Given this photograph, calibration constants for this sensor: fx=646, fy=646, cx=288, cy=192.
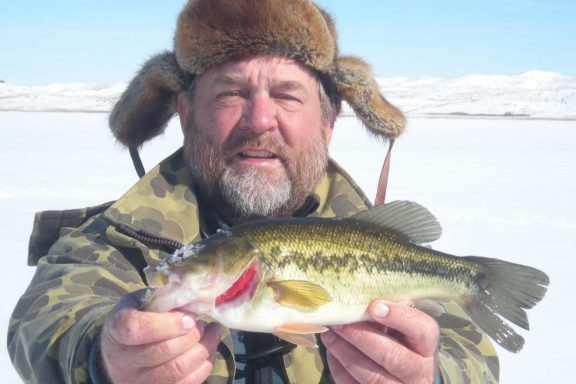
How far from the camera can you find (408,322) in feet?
5.65

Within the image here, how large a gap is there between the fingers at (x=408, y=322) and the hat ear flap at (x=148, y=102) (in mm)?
1672

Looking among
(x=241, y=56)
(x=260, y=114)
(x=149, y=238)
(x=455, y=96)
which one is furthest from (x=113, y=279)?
(x=455, y=96)

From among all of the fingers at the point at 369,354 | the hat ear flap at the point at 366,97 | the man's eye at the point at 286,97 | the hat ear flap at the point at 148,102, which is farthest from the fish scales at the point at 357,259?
the hat ear flap at the point at 148,102

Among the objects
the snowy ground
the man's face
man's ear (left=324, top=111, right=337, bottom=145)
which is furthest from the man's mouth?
the snowy ground

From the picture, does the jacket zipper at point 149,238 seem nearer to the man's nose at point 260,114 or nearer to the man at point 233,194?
the man at point 233,194

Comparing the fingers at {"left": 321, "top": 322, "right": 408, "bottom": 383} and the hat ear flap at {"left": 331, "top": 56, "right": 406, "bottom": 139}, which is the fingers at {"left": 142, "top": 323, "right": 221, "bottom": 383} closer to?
the fingers at {"left": 321, "top": 322, "right": 408, "bottom": 383}

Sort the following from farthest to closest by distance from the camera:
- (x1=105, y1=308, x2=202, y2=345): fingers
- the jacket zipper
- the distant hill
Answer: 1. the distant hill
2. the jacket zipper
3. (x1=105, y1=308, x2=202, y2=345): fingers

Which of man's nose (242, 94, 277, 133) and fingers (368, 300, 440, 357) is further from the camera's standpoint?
man's nose (242, 94, 277, 133)

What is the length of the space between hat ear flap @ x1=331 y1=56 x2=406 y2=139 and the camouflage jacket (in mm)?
415

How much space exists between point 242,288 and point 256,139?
3.63 ft

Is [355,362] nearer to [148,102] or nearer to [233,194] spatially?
[233,194]

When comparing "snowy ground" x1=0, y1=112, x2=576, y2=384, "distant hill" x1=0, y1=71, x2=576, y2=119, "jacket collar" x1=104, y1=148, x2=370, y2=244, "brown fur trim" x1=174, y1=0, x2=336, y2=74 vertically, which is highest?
"brown fur trim" x1=174, y1=0, x2=336, y2=74

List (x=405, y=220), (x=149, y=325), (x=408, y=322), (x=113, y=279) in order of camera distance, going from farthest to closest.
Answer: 1. (x=113, y=279)
2. (x=405, y=220)
3. (x=408, y=322)
4. (x=149, y=325)

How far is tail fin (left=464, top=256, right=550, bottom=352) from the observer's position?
1917 millimetres
